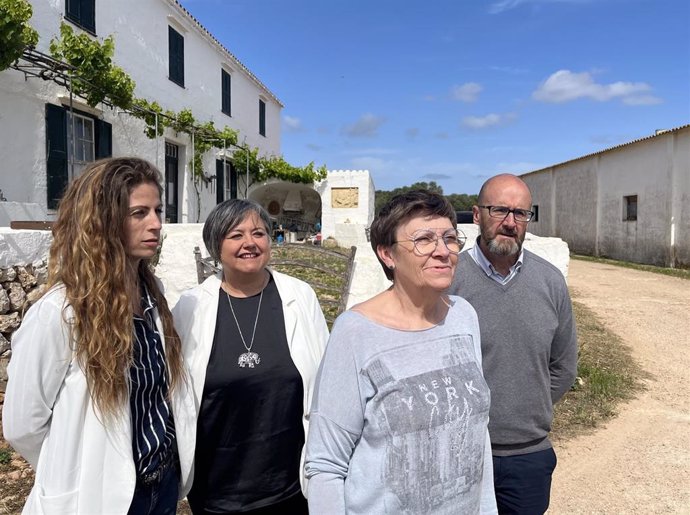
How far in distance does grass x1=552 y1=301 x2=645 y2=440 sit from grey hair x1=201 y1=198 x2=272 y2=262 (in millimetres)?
3274

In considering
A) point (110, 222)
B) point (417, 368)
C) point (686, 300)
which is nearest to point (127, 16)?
point (110, 222)

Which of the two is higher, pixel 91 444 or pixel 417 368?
pixel 417 368

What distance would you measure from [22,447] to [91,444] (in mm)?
233

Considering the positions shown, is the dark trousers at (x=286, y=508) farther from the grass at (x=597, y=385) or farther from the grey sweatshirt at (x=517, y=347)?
the grass at (x=597, y=385)

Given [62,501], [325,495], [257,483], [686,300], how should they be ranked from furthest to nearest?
[686,300] → [257,483] → [62,501] → [325,495]

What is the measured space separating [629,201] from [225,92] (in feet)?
49.9

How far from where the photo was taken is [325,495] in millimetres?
1357

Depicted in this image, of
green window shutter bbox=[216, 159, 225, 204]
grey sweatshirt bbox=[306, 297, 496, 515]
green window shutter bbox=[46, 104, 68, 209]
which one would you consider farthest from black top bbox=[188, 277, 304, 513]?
green window shutter bbox=[216, 159, 225, 204]

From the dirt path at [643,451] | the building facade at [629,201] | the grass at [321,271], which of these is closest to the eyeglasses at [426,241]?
the dirt path at [643,451]

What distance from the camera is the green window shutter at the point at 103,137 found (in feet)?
30.9

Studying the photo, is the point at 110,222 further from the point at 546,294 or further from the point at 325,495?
the point at 546,294

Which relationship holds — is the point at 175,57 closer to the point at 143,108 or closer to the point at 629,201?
the point at 143,108

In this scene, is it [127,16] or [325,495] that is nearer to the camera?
[325,495]

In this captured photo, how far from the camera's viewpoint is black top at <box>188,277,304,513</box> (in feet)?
6.26
